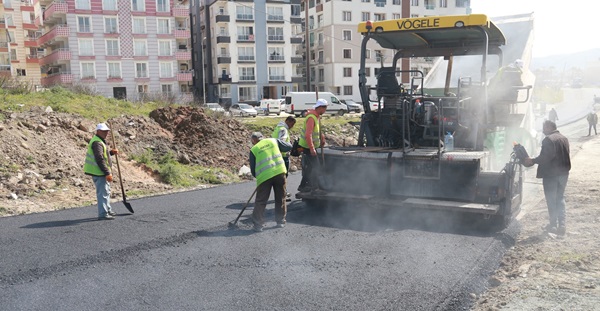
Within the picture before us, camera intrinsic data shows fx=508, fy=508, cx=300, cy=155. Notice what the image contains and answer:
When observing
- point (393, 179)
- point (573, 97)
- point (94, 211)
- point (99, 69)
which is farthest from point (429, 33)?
point (573, 97)

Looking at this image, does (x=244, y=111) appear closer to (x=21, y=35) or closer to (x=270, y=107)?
(x=270, y=107)

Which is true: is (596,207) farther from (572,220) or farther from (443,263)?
(443,263)

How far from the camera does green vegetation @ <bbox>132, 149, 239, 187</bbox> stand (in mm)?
10234

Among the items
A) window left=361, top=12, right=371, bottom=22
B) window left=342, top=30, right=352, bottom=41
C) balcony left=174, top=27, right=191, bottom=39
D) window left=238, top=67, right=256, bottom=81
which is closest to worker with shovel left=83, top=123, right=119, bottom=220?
balcony left=174, top=27, right=191, bottom=39

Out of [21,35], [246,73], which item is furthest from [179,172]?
[21,35]

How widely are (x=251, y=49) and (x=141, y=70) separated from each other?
1018cm

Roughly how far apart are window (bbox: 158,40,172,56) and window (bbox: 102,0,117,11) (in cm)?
419

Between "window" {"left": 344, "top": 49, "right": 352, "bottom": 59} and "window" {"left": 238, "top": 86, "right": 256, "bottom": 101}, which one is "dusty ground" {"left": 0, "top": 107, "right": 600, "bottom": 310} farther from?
"window" {"left": 344, "top": 49, "right": 352, "bottom": 59}

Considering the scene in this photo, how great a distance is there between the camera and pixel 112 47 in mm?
39688

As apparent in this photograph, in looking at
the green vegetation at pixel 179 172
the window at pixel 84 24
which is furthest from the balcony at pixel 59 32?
the green vegetation at pixel 179 172

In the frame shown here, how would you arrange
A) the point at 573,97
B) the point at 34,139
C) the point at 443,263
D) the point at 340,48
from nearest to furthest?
the point at 443,263
the point at 34,139
the point at 340,48
the point at 573,97

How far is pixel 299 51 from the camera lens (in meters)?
51.6

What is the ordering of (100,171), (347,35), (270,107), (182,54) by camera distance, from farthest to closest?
1. (347,35)
2. (182,54)
3. (270,107)
4. (100,171)

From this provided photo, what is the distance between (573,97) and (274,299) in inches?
2182
